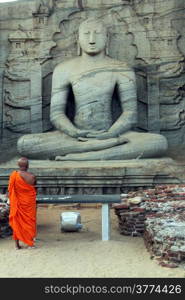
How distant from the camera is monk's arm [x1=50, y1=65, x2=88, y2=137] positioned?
9.96 m

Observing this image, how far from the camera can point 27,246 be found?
596 cm

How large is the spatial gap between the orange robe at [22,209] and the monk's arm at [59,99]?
397 centimetres

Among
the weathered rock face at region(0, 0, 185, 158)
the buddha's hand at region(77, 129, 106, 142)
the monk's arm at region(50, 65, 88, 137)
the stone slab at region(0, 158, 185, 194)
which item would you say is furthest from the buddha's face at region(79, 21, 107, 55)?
the stone slab at region(0, 158, 185, 194)

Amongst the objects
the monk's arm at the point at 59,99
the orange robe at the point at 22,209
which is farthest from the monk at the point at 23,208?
the monk's arm at the point at 59,99

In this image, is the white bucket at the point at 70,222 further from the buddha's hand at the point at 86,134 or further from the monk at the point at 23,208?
the buddha's hand at the point at 86,134

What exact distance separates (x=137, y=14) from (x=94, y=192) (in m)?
4.56

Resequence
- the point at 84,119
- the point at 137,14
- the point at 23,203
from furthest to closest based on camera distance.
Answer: the point at 137,14 < the point at 84,119 < the point at 23,203

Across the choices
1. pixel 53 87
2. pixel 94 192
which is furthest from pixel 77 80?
pixel 94 192

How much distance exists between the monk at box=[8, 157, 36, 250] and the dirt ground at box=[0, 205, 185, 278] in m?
0.18

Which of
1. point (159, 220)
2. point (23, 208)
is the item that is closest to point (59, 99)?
point (23, 208)

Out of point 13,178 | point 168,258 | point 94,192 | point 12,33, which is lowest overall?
point 94,192

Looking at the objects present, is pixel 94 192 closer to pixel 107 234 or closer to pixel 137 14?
pixel 107 234

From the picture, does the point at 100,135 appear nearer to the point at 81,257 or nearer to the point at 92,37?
the point at 92,37

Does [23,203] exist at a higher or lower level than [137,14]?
lower
